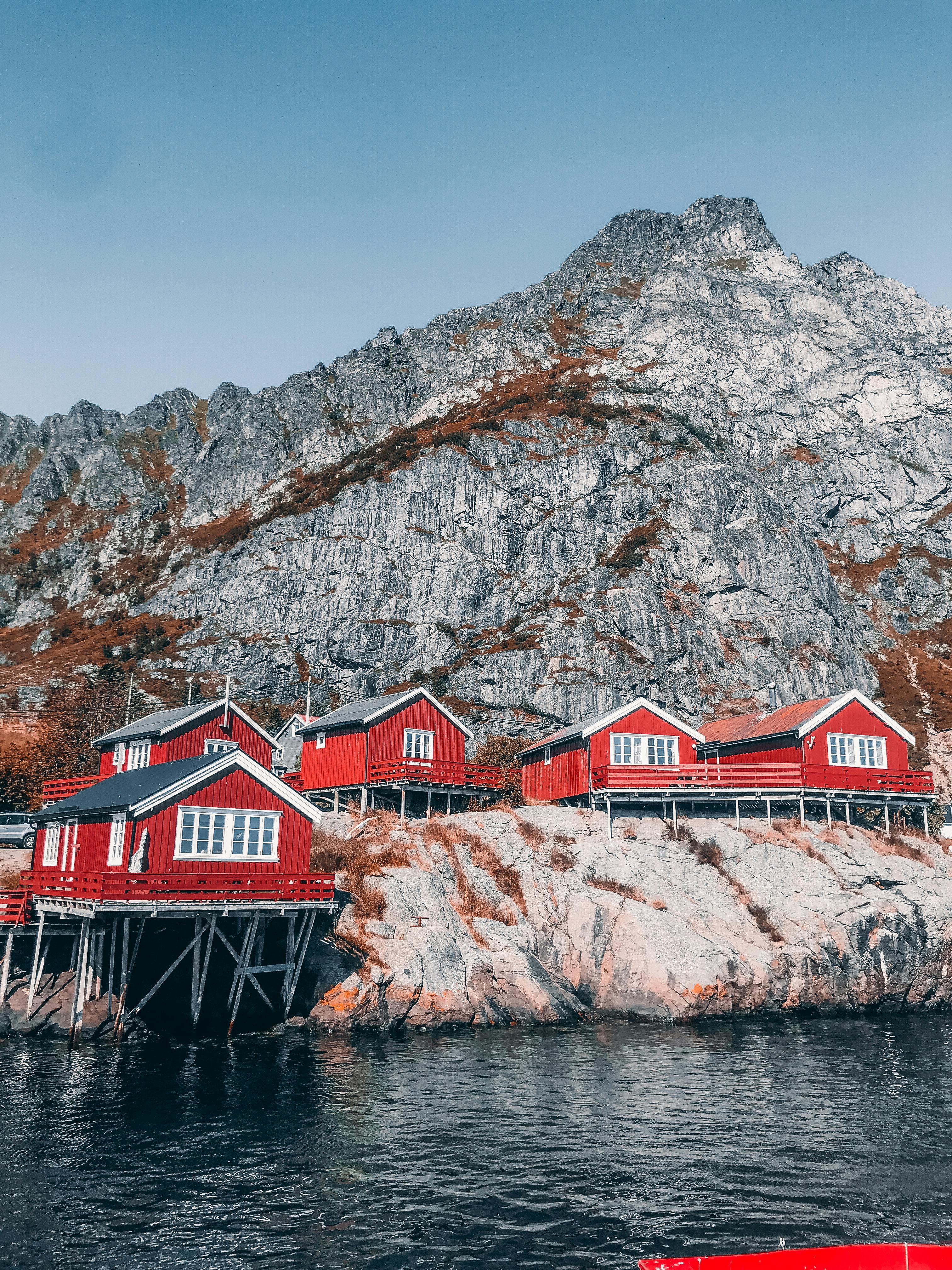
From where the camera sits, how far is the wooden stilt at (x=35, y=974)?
35.8 metres

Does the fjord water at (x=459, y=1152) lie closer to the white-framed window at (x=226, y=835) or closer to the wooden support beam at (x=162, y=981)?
the wooden support beam at (x=162, y=981)

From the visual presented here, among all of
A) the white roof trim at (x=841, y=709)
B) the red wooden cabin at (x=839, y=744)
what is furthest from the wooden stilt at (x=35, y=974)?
the white roof trim at (x=841, y=709)

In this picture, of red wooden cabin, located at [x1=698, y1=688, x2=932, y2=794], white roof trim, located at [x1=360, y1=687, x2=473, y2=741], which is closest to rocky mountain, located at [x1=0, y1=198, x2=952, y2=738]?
white roof trim, located at [x1=360, y1=687, x2=473, y2=741]

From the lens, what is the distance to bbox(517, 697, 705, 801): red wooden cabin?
56.2 m

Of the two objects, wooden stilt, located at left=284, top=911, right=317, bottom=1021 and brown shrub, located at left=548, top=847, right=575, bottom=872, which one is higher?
brown shrub, located at left=548, top=847, right=575, bottom=872

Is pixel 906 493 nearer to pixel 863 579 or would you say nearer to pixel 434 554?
pixel 863 579

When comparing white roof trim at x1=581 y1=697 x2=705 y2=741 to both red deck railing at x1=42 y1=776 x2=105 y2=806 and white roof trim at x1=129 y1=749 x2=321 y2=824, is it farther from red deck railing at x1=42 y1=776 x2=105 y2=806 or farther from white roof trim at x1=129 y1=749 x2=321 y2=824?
red deck railing at x1=42 y1=776 x2=105 y2=806

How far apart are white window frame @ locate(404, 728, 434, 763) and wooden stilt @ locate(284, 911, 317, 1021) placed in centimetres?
1940

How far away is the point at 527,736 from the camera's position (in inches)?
4444

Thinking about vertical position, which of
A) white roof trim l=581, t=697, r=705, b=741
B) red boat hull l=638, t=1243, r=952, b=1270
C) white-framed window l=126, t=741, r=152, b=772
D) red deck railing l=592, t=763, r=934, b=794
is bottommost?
red boat hull l=638, t=1243, r=952, b=1270

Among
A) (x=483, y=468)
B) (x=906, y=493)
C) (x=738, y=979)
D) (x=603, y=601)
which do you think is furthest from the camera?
(x=906, y=493)

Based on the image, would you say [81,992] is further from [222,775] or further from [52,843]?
[52,843]

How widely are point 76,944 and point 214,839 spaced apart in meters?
7.32

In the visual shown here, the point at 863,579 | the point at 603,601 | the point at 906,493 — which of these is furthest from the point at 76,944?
the point at 906,493
